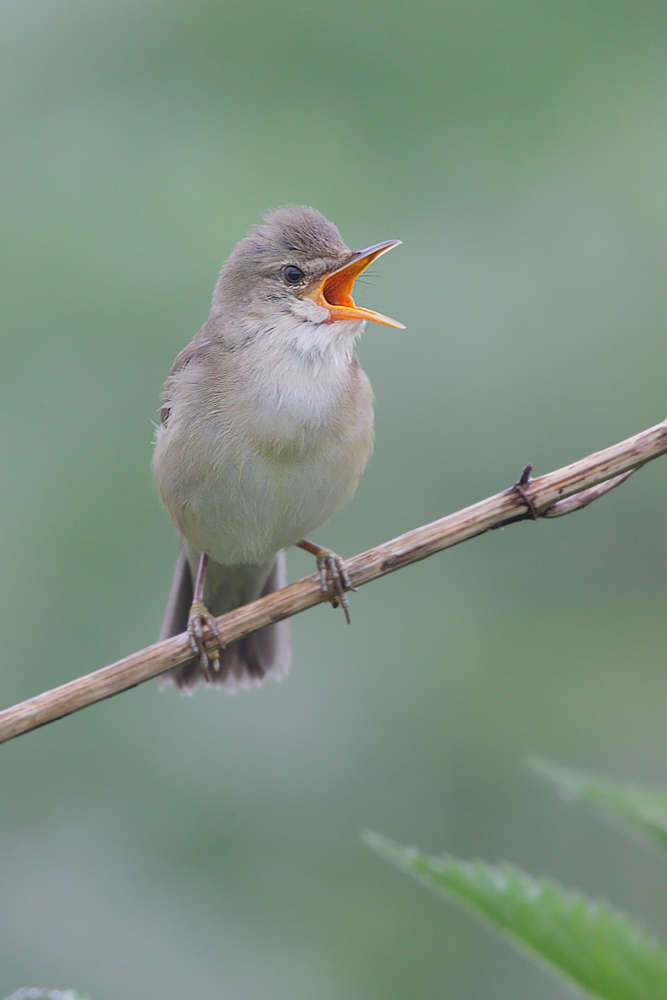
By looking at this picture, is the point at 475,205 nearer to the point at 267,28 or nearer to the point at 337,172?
the point at 337,172

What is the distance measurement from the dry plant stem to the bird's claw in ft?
1.29

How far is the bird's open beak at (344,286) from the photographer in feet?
11.3

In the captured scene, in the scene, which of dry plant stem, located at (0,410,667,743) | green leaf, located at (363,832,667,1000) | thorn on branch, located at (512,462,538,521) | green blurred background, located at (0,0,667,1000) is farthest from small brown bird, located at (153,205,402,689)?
green leaf, located at (363,832,667,1000)

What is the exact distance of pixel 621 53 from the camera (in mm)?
5996

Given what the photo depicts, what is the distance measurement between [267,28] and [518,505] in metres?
4.08

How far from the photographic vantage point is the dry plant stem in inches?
99.2

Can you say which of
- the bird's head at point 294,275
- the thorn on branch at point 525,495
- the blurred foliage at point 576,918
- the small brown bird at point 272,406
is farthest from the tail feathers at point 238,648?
the blurred foliage at point 576,918

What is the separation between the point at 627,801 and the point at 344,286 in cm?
278

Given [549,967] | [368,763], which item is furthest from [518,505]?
[368,763]

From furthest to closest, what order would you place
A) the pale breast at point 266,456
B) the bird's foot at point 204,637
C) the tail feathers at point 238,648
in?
the tail feathers at point 238,648
the pale breast at point 266,456
the bird's foot at point 204,637

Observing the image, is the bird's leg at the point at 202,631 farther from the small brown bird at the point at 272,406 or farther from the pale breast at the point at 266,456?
the pale breast at the point at 266,456

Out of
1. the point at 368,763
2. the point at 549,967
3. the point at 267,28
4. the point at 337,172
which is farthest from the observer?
the point at 267,28

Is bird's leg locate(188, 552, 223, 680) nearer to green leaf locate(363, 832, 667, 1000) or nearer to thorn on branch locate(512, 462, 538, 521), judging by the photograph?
thorn on branch locate(512, 462, 538, 521)

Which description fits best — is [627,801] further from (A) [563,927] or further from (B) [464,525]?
(B) [464,525]
